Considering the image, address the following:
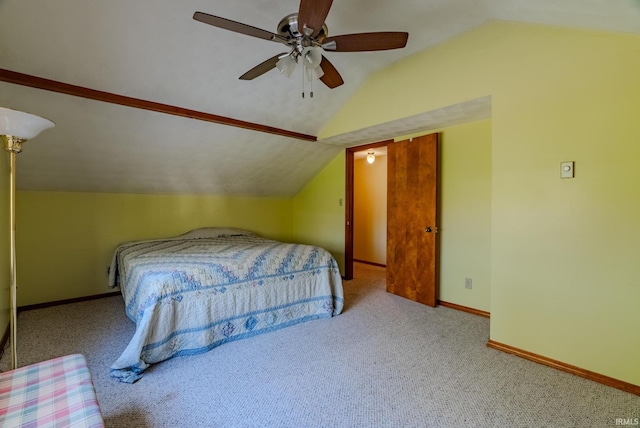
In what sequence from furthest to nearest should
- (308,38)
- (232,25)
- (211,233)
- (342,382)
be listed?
(211,233)
(342,382)
(308,38)
(232,25)

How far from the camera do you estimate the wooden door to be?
3410 mm

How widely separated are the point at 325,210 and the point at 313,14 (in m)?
3.64

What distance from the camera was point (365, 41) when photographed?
1.78 meters

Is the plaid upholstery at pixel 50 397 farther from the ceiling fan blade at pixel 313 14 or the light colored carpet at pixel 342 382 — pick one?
the ceiling fan blade at pixel 313 14

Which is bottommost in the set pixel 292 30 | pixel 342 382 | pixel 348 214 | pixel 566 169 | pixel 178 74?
pixel 342 382

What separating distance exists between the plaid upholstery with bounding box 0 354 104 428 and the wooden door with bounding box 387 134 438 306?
3110 mm

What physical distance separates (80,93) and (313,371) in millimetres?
2756

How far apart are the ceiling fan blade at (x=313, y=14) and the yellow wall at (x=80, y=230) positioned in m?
3.49

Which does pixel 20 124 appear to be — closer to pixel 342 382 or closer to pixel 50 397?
pixel 50 397

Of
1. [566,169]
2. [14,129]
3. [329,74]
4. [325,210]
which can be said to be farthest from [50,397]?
[325,210]

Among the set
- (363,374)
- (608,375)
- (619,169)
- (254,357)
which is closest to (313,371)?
(363,374)

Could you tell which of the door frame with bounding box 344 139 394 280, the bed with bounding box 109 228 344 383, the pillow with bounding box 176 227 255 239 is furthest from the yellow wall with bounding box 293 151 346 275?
the bed with bounding box 109 228 344 383

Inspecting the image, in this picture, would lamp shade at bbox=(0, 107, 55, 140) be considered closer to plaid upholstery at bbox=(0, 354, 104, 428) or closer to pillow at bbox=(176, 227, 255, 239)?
plaid upholstery at bbox=(0, 354, 104, 428)

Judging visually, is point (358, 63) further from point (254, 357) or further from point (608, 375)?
point (608, 375)
